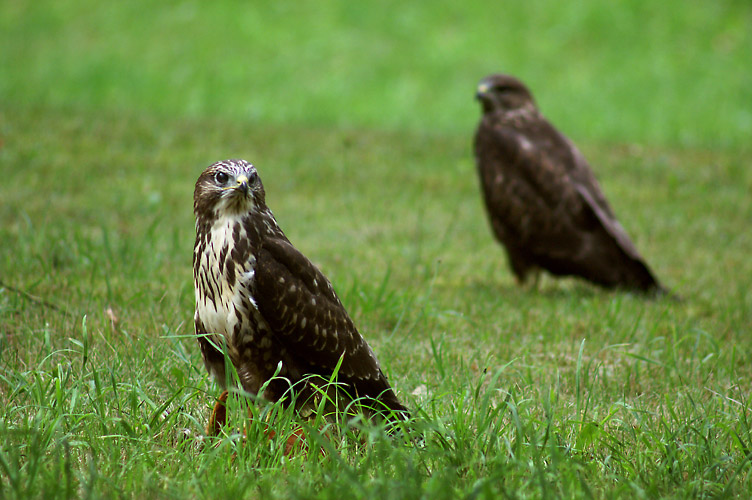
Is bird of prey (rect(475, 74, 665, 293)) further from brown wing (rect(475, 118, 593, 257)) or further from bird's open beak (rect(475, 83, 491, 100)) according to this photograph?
bird's open beak (rect(475, 83, 491, 100))

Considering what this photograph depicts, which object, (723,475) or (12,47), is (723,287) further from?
(12,47)

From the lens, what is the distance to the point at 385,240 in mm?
6793

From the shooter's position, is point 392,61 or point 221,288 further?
point 392,61

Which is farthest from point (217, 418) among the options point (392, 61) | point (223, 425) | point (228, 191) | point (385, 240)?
point (392, 61)

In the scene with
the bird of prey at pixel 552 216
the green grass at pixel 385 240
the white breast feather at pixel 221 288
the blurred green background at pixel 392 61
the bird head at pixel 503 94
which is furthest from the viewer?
the blurred green background at pixel 392 61

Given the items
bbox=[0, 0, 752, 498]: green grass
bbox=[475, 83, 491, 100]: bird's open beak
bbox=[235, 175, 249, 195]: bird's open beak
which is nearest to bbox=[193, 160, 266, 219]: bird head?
bbox=[235, 175, 249, 195]: bird's open beak

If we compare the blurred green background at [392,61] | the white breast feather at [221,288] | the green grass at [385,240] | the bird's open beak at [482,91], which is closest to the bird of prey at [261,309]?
the white breast feather at [221,288]

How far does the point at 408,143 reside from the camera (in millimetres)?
10125

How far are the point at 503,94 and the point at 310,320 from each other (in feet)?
12.6

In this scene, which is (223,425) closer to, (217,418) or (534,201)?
(217,418)

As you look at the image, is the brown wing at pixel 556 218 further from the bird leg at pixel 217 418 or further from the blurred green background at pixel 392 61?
the blurred green background at pixel 392 61

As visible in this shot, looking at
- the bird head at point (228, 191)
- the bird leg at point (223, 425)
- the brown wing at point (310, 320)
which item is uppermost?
the bird head at point (228, 191)

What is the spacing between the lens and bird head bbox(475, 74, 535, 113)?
6312mm

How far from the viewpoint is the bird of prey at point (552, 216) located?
5820mm
